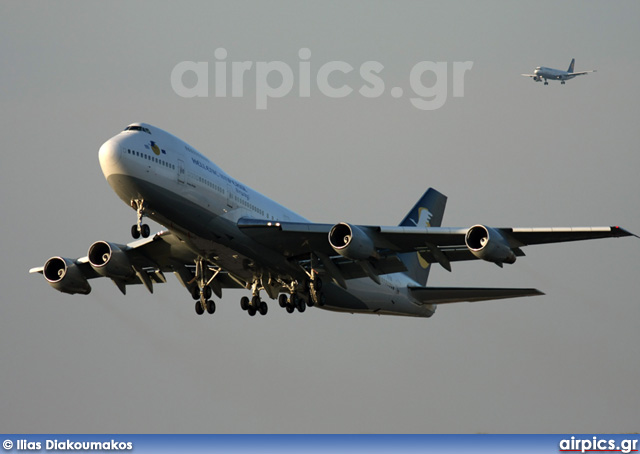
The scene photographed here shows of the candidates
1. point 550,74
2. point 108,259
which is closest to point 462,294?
point 108,259

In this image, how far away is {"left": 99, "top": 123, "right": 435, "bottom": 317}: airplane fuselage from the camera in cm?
3812

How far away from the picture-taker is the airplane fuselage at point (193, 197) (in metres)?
38.1

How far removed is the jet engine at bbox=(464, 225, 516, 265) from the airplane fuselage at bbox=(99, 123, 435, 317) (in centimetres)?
943

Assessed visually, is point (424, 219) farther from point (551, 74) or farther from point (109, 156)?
point (551, 74)

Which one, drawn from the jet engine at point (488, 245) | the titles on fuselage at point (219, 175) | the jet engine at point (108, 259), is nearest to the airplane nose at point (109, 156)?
the titles on fuselage at point (219, 175)

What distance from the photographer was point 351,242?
135 feet

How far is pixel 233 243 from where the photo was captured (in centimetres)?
4253

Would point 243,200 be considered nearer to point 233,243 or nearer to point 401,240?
point 233,243

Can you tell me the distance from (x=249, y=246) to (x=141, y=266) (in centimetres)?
867

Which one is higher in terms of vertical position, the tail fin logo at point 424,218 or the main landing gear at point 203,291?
the tail fin logo at point 424,218

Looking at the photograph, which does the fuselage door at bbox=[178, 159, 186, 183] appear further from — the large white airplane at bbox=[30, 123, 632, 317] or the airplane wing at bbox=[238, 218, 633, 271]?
the airplane wing at bbox=[238, 218, 633, 271]

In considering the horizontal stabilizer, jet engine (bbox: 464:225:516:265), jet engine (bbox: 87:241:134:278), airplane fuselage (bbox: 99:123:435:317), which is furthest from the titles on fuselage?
the horizontal stabilizer

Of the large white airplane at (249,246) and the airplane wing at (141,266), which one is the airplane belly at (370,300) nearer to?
the large white airplane at (249,246)

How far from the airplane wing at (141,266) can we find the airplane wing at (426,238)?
16.8 feet
